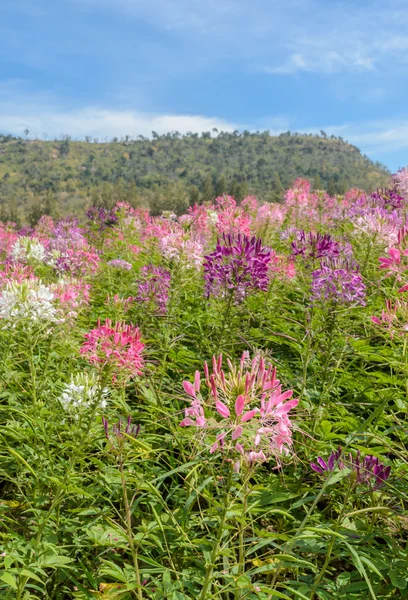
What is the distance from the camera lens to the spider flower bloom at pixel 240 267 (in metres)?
3.08

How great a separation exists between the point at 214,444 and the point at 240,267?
1872 millimetres

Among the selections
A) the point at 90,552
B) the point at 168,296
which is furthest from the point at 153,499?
the point at 168,296

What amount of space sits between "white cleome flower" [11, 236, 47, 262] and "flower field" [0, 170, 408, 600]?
4.23 ft

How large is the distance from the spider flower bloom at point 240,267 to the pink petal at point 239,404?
1751mm

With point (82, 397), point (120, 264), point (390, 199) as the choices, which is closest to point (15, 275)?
point (82, 397)

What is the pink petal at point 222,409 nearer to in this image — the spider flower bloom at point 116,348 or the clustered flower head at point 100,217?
the spider flower bloom at point 116,348

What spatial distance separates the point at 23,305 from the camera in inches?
105

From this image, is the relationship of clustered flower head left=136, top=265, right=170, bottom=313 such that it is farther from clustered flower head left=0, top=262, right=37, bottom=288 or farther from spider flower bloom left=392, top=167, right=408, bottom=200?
spider flower bloom left=392, top=167, right=408, bottom=200

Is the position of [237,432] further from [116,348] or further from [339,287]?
[339,287]

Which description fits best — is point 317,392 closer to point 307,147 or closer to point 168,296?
point 168,296

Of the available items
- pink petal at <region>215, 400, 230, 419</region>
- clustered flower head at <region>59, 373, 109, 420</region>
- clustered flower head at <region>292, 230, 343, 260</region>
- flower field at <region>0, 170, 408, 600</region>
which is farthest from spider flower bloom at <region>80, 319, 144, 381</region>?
clustered flower head at <region>292, 230, 343, 260</region>

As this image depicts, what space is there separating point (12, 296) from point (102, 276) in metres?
3.50

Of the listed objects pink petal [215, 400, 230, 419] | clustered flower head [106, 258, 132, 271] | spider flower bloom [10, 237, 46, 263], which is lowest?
pink petal [215, 400, 230, 419]

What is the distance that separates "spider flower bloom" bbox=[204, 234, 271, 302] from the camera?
10.1ft
